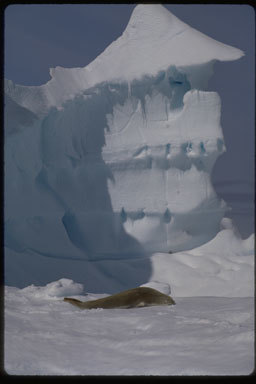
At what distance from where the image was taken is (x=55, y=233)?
866cm

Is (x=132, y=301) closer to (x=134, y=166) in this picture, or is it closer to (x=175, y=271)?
(x=175, y=271)

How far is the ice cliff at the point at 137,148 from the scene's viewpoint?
30.1 ft

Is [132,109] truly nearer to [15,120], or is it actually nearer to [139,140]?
[139,140]

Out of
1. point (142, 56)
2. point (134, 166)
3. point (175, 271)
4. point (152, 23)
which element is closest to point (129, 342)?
point (175, 271)

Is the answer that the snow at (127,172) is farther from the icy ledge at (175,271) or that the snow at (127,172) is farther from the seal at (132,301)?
the seal at (132,301)

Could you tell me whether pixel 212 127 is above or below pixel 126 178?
above

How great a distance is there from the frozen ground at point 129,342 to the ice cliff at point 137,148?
5368 mm

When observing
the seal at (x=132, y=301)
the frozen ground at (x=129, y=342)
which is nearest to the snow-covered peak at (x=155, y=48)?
the seal at (x=132, y=301)

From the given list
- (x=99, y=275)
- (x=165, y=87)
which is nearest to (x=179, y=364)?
(x=99, y=275)

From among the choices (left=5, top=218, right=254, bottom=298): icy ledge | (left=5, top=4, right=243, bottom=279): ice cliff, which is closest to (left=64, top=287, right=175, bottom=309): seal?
(left=5, top=218, right=254, bottom=298): icy ledge

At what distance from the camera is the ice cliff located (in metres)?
9.17

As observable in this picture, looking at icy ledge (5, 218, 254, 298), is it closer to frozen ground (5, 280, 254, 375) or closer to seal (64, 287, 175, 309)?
seal (64, 287, 175, 309)

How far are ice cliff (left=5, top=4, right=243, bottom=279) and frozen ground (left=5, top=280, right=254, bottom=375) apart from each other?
5368 mm

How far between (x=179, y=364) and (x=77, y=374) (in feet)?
1.76
